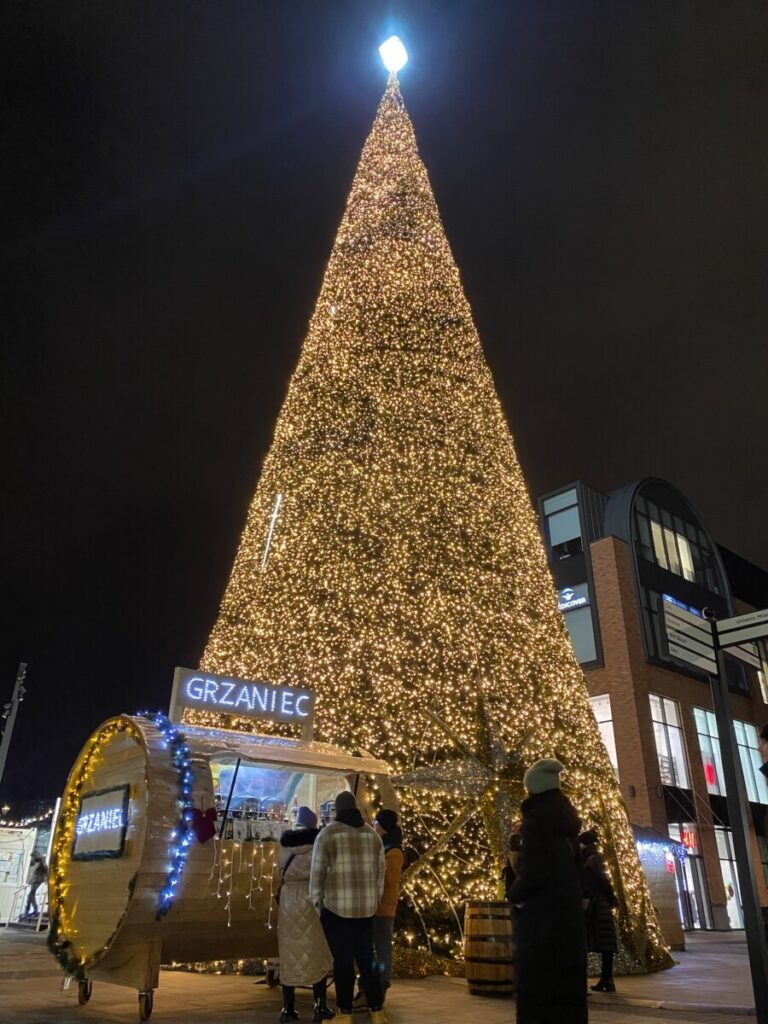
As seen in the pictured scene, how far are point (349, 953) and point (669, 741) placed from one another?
2224cm

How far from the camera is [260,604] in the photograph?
906 centimetres

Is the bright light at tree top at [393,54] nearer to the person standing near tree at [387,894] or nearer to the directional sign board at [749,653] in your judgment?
the directional sign board at [749,653]

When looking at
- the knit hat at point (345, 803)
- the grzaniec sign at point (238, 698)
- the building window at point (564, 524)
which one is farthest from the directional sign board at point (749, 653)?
the building window at point (564, 524)

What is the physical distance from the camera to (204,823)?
19.7 ft

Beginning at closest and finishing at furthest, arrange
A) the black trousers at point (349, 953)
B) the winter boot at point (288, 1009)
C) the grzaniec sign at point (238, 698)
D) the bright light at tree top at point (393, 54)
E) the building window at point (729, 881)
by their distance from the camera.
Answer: the black trousers at point (349, 953)
the winter boot at point (288, 1009)
the grzaniec sign at point (238, 698)
the bright light at tree top at point (393, 54)
the building window at point (729, 881)

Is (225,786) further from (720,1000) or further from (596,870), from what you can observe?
(720,1000)

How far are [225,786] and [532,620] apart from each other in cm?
399

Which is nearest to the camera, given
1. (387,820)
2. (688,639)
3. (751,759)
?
(688,639)

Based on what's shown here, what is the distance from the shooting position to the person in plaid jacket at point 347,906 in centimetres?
490

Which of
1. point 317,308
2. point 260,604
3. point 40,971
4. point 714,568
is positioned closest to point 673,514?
point 714,568

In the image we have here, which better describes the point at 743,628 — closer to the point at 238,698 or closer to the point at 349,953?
the point at 349,953

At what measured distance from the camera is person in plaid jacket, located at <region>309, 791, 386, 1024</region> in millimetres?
4902

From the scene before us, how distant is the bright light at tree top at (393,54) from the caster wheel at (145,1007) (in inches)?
600

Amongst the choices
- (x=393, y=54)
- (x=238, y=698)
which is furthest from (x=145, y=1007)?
(x=393, y=54)
